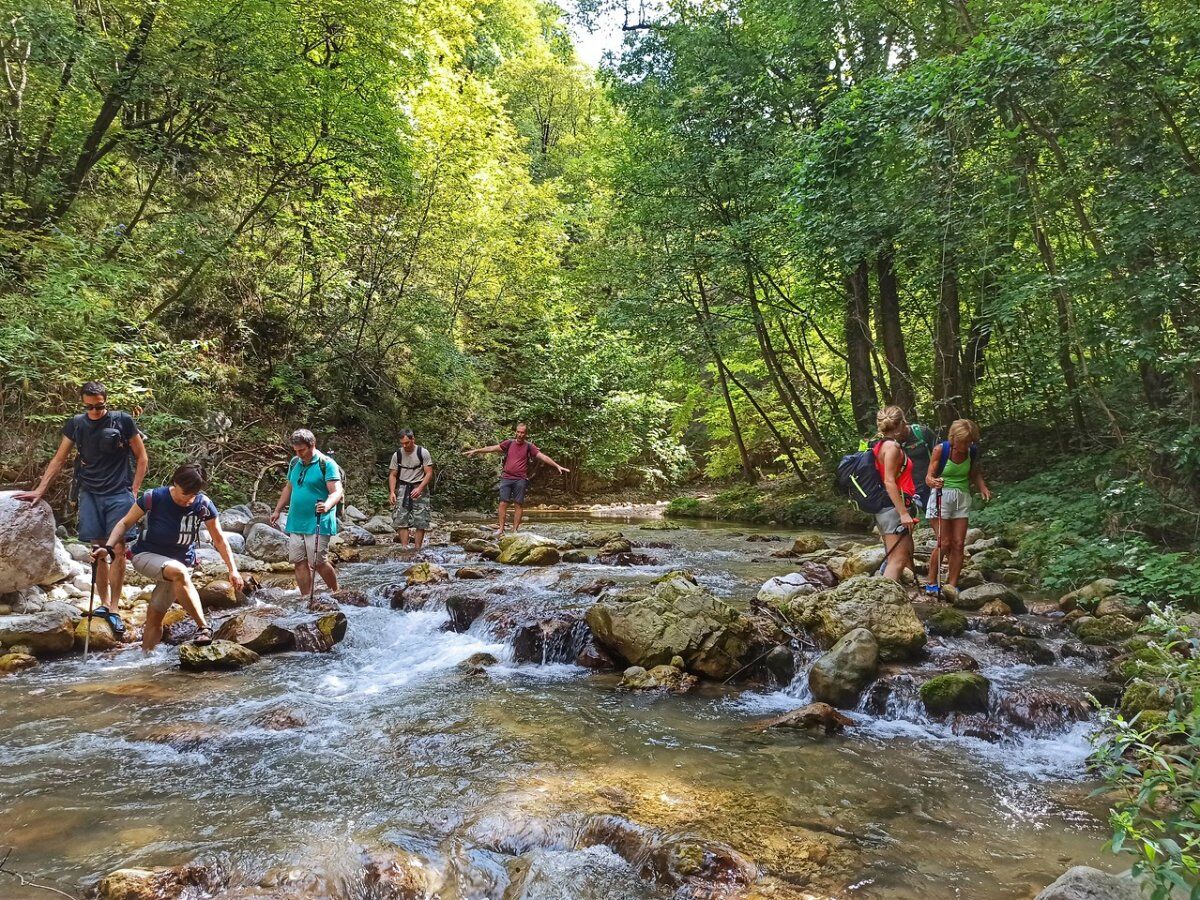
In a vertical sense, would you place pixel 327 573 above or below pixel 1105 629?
above

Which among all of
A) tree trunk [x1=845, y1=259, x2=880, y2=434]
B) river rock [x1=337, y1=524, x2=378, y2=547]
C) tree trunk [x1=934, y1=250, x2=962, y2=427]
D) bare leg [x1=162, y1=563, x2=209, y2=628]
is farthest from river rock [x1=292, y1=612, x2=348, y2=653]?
tree trunk [x1=845, y1=259, x2=880, y2=434]

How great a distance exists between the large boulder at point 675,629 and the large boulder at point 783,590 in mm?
882

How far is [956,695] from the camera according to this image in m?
5.15

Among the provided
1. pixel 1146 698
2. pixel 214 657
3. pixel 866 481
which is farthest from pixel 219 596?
pixel 1146 698

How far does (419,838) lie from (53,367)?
885 cm

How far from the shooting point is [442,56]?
2011 centimetres

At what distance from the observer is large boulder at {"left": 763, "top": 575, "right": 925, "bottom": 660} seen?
239 inches

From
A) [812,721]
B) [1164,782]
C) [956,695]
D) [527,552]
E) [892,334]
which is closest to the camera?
[1164,782]

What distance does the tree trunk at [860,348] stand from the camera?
15.2 metres

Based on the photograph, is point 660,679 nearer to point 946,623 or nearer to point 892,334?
point 946,623

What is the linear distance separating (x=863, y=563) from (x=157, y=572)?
820 cm

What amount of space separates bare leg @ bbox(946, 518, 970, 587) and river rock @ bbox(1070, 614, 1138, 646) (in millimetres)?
1534

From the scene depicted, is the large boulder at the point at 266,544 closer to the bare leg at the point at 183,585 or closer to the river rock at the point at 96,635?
the river rock at the point at 96,635

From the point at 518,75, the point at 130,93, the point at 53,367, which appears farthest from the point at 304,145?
the point at 518,75
